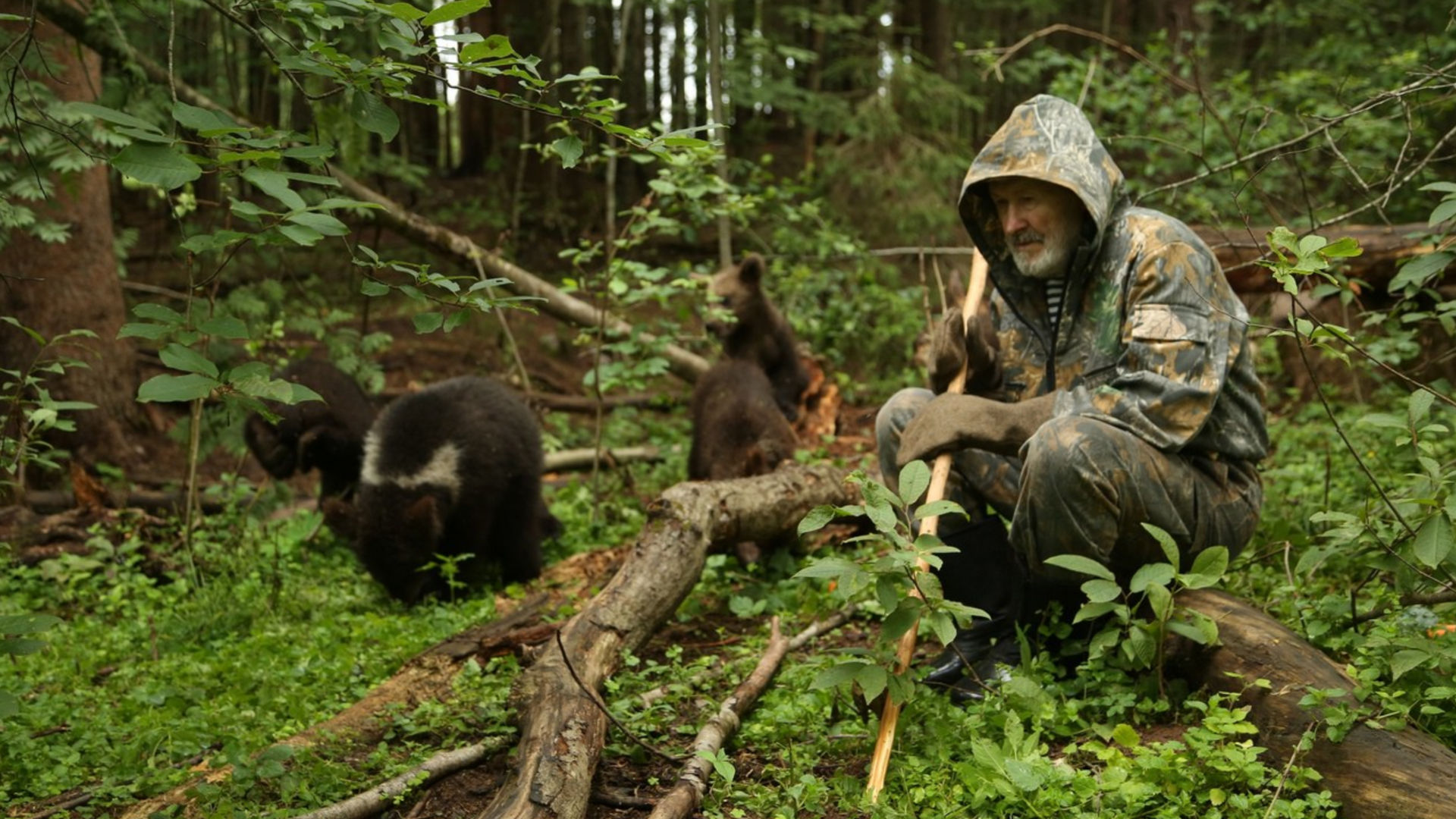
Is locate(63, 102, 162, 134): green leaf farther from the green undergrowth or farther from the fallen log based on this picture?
the fallen log

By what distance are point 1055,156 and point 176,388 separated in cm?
345

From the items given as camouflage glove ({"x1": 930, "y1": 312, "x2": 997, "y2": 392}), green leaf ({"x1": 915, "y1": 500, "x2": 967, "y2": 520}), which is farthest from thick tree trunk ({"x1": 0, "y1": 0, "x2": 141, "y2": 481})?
green leaf ({"x1": 915, "y1": 500, "x2": 967, "y2": 520})

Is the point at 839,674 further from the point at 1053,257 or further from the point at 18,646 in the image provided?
the point at 18,646

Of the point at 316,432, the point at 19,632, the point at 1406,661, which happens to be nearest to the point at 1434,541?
the point at 1406,661

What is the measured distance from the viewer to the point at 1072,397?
4574 millimetres

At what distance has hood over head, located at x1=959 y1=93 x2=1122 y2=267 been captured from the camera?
4641mm

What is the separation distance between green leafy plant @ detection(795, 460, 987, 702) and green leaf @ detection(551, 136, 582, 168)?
131 centimetres

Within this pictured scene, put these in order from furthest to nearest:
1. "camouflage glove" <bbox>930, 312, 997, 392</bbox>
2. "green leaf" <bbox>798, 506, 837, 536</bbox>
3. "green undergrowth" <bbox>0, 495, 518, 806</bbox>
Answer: "camouflage glove" <bbox>930, 312, 997, 392</bbox>
"green undergrowth" <bbox>0, 495, 518, 806</bbox>
"green leaf" <bbox>798, 506, 837, 536</bbox>

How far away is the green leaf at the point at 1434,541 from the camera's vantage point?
143 inches

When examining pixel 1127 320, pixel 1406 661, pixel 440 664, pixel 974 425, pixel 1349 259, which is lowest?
pixel 440 664

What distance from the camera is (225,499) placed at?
27.5ft

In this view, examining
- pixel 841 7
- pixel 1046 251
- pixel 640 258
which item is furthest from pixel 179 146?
pixel 841 7

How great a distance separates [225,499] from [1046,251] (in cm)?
630

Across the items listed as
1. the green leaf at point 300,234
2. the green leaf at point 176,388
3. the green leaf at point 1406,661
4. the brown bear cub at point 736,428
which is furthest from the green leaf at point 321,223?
the brown bear cub at point 736,428
